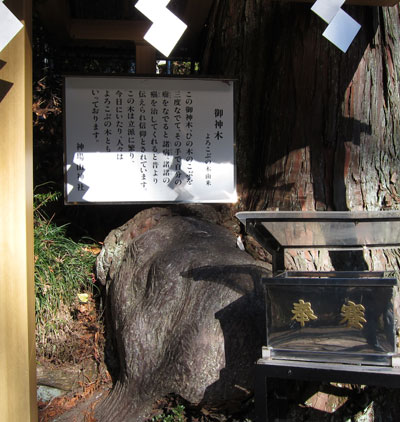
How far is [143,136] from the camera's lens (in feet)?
14.0

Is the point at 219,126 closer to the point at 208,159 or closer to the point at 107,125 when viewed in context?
the point at 208,159

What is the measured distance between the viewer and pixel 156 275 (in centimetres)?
331

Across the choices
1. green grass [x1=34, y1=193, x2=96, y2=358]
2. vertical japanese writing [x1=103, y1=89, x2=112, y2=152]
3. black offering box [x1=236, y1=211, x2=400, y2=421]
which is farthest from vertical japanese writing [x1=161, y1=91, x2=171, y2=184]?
black offering box [x1=236, y1=211, x2=400, y2=421]

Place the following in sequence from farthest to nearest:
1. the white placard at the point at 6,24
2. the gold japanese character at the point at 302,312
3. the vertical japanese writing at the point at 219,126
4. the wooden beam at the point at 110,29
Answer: the wooden beam at the point at 110,29 < the vertical japanese writing at the point at 219,126 < the white placard at the point at 6,24 < the gold japanese character at the point at 302,312

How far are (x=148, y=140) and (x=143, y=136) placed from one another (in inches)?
2.4

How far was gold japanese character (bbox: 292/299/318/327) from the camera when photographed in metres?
2.02

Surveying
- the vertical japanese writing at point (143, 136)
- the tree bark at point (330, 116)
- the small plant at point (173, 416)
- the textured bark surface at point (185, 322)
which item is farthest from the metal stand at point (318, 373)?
the vertical japanese writing at point (143, 136)

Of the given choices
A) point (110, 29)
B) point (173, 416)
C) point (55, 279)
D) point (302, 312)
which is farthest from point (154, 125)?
point (302, 312)

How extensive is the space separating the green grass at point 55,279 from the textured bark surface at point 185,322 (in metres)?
0.67

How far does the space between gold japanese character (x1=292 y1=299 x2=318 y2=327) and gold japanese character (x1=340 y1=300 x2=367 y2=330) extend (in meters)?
0.13

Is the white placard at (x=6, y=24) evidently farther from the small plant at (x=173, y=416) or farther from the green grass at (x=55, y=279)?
the green grass at (x=55, y=279)

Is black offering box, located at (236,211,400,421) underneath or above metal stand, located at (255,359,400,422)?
above

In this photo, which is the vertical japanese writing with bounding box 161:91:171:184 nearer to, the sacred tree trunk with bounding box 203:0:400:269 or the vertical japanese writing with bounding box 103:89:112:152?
the vertical japanese writing with bounding box 103:89:112:152

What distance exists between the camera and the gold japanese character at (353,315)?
6.41 feet
